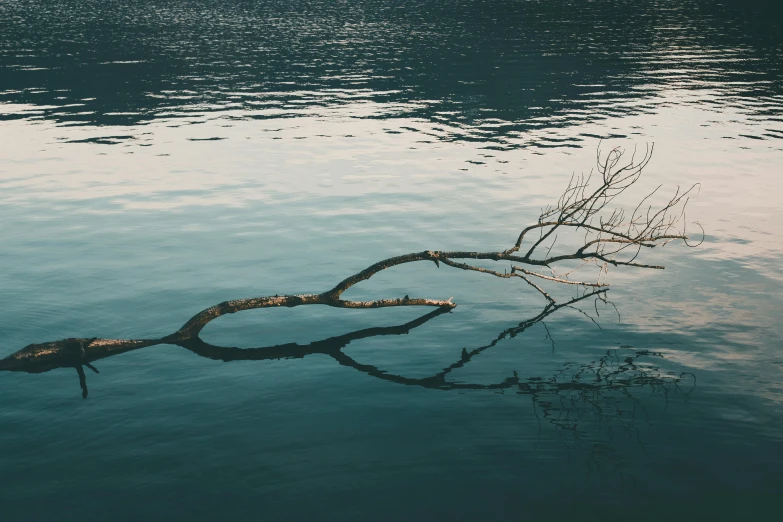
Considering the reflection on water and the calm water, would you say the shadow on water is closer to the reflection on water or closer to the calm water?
the calm water

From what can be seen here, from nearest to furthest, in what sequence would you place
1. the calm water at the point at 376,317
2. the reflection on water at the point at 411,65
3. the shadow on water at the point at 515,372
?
1. the calm water at the point at 376,317
2. the shadow on water at the point at 515,372
3. the reflection on water at the point at 411,65

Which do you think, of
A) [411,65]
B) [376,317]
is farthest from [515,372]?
[411,65]

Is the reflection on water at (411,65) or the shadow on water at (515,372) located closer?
the shadow on water at (515,372)

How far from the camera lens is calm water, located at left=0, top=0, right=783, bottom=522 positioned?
13.8m

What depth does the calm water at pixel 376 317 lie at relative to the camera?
45.1 ft

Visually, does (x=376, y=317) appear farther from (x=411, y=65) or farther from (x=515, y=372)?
(x=411, y=65)

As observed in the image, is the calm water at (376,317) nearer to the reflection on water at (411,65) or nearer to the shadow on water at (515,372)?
the shadow on water at (515,372)

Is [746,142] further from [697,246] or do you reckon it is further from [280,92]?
[280,92]

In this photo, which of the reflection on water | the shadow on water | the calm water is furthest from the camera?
the reflection on water

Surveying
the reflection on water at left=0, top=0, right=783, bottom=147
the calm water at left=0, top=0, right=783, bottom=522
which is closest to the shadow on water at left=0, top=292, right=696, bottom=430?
the calm water at left=0, top=0, right=783, bottom=522

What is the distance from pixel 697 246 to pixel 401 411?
1374cm

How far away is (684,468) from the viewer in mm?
13969

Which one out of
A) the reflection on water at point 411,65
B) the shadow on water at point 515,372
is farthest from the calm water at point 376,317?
the reflection on water at point 411,65

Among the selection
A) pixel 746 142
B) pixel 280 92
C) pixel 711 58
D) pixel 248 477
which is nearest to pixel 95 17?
pixel 280 92
